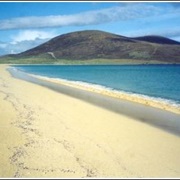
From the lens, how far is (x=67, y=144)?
12.0m

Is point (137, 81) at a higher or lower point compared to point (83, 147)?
lower

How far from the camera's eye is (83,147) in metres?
11.8

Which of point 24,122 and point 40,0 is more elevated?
point 40,0

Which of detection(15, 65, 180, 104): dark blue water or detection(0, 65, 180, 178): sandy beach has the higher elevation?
detection(0, 65, 180, 178): sandy beach

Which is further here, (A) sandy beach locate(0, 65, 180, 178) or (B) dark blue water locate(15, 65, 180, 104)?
(B) dark blue water locate(15, 65, 180, 104)

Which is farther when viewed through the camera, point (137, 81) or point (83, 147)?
point (137, 81)

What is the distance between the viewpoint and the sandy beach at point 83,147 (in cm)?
962

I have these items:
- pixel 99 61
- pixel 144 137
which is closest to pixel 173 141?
pixel 144 137

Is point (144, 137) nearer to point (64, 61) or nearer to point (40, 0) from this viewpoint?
point (40, 0)

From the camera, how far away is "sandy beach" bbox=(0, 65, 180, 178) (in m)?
9.62

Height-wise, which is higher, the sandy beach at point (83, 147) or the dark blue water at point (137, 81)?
the sandy beach at point (83, 147)

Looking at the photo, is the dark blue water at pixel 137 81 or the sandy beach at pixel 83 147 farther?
the dark blue water at pixel 137 81

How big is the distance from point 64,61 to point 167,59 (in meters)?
59.3

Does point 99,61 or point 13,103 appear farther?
point 99,61
